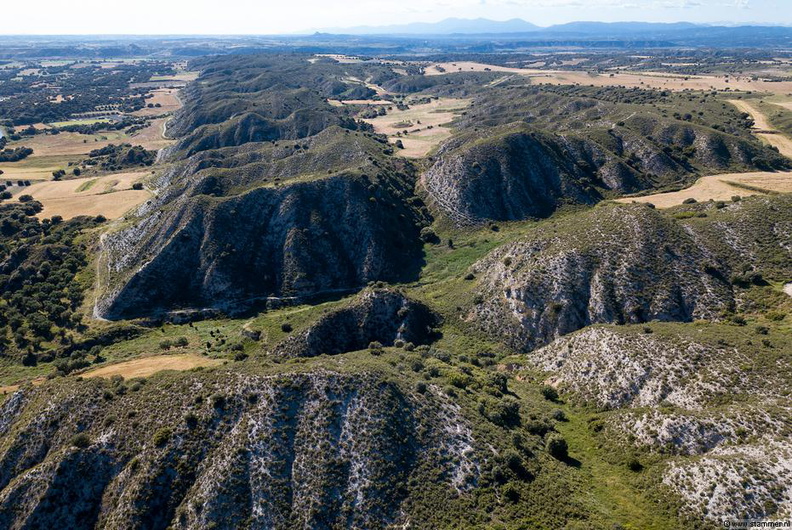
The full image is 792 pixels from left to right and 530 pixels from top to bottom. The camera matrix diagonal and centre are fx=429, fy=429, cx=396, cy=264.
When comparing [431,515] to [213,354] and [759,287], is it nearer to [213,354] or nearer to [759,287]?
[213,354]

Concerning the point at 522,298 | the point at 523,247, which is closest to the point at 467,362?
the point at 522,298

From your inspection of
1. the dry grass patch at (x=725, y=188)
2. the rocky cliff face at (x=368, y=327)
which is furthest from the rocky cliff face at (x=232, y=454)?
the dry grass patch at (x=725, y=188)

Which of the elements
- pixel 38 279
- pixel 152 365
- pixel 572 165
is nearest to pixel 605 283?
pixel 572 165

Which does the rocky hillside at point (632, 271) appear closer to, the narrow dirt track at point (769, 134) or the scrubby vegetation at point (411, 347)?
the scrubby vegetation at point (411, 347)

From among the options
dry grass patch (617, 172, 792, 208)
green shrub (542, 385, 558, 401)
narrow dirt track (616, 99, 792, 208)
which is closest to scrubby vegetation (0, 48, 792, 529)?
green shrub (542, 385, 558, 401)

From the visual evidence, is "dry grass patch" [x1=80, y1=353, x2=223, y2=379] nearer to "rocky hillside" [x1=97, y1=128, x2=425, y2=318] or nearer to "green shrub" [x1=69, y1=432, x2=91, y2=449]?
"rocky hillside" [x1=97, y1=128, x2=425, y2=318]
